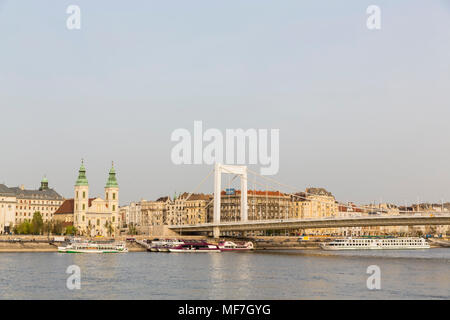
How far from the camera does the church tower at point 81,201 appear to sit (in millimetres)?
116125

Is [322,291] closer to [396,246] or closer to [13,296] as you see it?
[13,296]

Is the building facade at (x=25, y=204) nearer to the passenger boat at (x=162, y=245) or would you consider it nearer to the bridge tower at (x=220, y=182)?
the passenger boat at (x=162, y=245)

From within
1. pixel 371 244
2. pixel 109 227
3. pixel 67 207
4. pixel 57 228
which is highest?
pixel 67 207

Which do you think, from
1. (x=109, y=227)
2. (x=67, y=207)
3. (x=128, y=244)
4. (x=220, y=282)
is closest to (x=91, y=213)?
(x=109, y=227)

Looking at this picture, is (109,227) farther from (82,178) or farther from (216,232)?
(216,232)

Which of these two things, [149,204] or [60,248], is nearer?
[60,248]

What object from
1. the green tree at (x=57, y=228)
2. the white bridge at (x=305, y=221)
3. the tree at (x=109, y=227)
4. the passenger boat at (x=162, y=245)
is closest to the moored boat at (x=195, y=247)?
the passenger boat at (x=162, y=245)

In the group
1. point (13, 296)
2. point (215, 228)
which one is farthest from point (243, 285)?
point (215, 228)

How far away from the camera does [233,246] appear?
87.6 metres

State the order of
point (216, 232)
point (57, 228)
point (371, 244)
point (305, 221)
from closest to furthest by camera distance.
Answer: point (305, 221) → point (216, 232) → point (371, 244) → point (57, 228)

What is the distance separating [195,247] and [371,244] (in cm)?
→ 3167

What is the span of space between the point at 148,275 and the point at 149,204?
105589 millimetres

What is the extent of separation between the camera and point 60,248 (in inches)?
3073

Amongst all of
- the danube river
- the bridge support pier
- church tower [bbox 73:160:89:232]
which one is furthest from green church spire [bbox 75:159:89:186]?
the danube river
